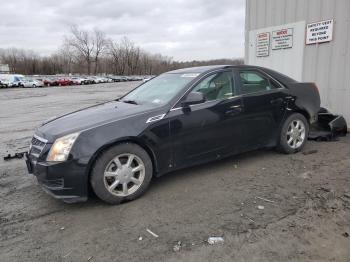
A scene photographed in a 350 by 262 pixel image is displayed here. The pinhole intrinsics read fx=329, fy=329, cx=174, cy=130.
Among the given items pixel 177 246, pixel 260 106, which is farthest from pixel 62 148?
pixel 260 106

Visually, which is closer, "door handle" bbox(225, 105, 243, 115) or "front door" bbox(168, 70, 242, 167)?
"front door" bbox(168, 70, 242, 167)

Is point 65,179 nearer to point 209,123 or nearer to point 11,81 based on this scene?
point 209,123

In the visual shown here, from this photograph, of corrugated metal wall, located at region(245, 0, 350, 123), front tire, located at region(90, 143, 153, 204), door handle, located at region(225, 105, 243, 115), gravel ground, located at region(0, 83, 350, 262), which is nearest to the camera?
gravel ground, located at region(0, 83, 350, 262)

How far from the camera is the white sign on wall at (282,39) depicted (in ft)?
27.2

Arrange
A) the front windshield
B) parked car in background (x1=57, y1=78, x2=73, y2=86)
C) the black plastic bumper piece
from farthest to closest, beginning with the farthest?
1. parked car in background (x1=57, y1=78, x2=73, y2=86)
2. the black plastic bumper piece
3. the front windshield

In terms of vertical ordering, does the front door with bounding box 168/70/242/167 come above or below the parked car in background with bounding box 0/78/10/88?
below

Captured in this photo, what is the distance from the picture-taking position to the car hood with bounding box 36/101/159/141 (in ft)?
12.4

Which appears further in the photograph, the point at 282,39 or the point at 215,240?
the point at 282,39

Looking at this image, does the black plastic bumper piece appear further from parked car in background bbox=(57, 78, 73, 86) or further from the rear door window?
parked car in background bbox=(57, 78, 73, 86)

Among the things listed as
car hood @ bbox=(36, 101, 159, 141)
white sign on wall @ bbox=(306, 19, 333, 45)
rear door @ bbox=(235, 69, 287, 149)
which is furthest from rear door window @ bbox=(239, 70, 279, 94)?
white sign on wall @ bbox=(306, 19, 333, 45)

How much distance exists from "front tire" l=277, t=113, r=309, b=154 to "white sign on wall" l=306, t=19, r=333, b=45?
2.81 m

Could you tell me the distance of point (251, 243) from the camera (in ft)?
9.62

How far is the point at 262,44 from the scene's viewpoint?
30.2 feet

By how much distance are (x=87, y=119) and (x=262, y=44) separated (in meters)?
6.66
